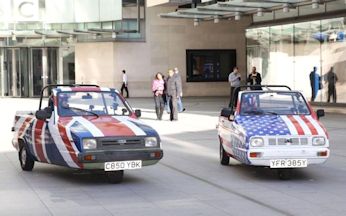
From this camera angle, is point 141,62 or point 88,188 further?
point 141,62

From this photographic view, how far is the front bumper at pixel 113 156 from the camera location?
9352mm

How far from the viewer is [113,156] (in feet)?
31.1

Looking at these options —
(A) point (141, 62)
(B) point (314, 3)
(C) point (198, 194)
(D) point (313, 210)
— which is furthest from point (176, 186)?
(A) point (141, 62)

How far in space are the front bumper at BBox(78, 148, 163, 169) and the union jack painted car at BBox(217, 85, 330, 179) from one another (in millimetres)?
1496

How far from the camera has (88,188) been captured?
9.54 metres

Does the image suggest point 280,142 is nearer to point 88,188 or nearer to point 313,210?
point 313,210

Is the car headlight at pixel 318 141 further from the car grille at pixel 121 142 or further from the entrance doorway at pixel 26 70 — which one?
the entrance doorway at pixel 26 70

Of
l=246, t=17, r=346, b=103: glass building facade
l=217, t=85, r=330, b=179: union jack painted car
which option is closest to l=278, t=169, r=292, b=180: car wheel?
l=217, t=85, r=330, b=179: union jack painted car

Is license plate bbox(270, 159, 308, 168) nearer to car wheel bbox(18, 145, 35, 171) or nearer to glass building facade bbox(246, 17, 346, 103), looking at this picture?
car wheel bbox(18, 145, 35, 171)

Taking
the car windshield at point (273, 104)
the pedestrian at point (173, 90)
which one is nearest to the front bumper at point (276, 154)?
the car windshield at point (273, 104)

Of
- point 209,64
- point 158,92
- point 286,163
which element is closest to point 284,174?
point 286,163

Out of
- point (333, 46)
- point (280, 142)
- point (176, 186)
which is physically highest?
point (333, 46)

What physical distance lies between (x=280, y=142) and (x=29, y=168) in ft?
14.6

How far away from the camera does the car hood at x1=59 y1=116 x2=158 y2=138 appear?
31.5 ft
